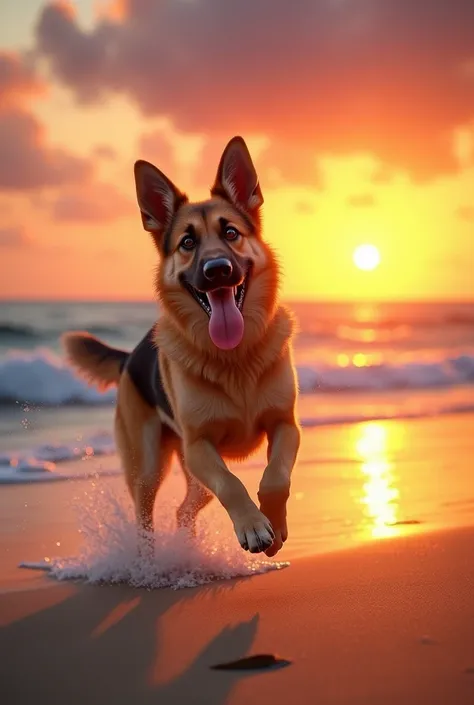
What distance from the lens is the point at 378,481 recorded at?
7.35 metres

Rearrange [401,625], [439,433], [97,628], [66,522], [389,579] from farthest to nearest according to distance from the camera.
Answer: [439,433]
[66,522]
[389,579]
[97,628]
[401,625]

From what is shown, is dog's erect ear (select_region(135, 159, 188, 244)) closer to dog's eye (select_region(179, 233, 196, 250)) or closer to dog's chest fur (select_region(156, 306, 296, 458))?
dog's eye (select_region(179, 233, 196, 250))

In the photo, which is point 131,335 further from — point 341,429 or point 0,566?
point 0,566

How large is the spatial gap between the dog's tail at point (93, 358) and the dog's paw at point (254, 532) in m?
2.38

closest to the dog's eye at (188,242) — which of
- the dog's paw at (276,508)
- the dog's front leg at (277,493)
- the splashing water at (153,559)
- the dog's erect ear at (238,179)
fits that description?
the dog's erect ear at (238,179)

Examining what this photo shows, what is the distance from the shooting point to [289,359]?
4.74 m

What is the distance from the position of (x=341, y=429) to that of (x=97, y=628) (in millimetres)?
6656

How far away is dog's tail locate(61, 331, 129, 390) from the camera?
20.1 ft

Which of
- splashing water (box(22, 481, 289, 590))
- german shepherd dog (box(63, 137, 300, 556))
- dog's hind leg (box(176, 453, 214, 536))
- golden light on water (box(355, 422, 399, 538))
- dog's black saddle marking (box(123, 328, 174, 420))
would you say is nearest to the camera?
german shepherd dog (box(63, 137, 300, 556))

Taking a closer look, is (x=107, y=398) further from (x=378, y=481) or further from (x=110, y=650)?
(x=110, y=650)

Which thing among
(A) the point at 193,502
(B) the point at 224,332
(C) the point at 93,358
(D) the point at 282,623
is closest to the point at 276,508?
(D) the point at 282,623

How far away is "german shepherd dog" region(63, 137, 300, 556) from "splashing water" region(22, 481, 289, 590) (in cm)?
43

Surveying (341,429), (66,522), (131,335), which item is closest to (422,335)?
(131,335)

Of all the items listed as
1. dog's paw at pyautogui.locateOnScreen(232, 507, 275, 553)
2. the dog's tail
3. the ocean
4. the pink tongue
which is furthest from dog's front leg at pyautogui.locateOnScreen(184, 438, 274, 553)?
the ocean
